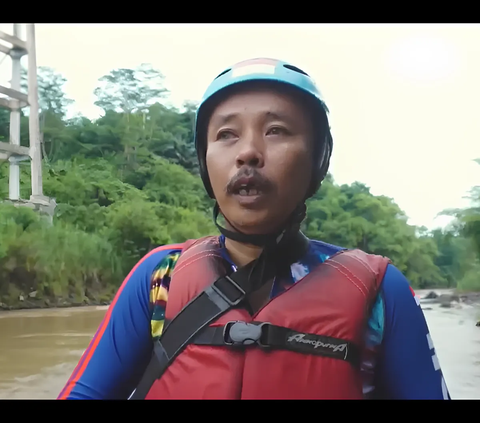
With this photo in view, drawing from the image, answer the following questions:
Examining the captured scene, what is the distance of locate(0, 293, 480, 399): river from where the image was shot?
1.79 meters

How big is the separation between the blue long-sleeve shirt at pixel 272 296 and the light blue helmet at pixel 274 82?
12.2 inches

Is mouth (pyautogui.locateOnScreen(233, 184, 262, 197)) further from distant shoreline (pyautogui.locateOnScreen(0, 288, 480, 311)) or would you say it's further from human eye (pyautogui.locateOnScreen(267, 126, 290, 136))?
distant shoreline (pyautogui.locateOnScreen(0, 288, 480, 311))

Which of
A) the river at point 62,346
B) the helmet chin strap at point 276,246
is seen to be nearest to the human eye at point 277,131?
the helmet chin strap at point 276,246

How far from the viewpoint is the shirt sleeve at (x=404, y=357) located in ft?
4.68

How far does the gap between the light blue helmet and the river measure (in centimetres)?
62

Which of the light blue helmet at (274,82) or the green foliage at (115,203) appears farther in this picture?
the green foliage at (115,203)

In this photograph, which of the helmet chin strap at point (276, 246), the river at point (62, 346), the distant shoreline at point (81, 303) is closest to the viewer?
the helmet chin strap at point (276, 246)

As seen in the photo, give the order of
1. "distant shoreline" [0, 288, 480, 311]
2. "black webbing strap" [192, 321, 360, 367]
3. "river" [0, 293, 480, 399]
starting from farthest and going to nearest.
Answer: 1. "distant shoreline" [0, 288, 480, 311]
2. "river" [0, 293, 480, 399]
3. "black webbing strap" [192, 321, 360, 367]

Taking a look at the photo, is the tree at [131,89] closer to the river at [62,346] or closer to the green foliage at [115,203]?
the green foliage at [115,203]

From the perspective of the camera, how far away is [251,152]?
153 cm

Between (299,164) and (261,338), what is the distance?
1.65 feet

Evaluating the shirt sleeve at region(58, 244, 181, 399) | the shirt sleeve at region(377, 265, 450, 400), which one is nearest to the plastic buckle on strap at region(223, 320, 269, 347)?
the shirt sleeve at region(58, 244, 181, 399)

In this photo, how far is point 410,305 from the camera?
1468 millimetres
